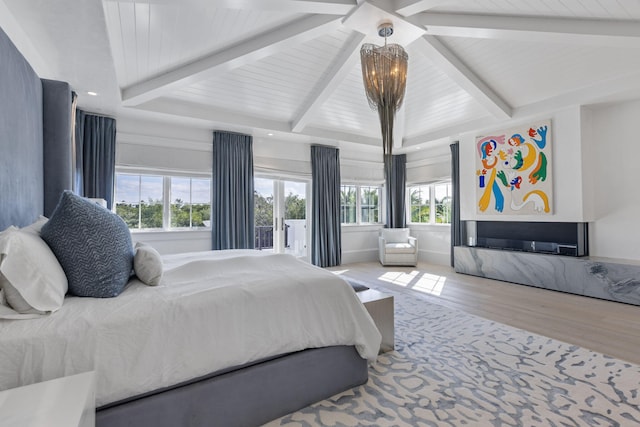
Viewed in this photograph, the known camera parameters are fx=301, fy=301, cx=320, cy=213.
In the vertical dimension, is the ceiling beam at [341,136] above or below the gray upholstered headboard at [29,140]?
above

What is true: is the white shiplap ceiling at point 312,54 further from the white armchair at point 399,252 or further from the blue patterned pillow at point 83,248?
the white armchair at point 399,252

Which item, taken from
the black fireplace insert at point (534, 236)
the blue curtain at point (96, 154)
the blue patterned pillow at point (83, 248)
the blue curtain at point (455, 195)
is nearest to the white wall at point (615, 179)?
the black fireplace insert at point (534, 236)

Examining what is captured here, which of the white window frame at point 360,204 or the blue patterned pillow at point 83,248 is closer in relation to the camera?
the blue patterned pillow at point 83,248

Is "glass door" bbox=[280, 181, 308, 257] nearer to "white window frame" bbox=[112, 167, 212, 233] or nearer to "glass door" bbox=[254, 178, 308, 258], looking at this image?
"glass door" bbox=[254, 178, 308, 258]

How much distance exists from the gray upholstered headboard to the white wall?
19.0 ft

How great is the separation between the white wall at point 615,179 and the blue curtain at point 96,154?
6.23 m

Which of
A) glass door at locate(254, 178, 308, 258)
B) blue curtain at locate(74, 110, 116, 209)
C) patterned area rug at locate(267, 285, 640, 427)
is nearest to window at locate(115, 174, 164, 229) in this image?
blue curtain at locate(74, 110, 116, 209)

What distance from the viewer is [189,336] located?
1.34 meters

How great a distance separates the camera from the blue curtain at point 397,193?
6.63 metres

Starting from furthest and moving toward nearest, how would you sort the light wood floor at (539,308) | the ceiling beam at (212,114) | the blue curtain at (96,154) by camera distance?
the ceiling beam at (212,114)
the blue curtain at (96,154)
the light wood floor at (539,308)

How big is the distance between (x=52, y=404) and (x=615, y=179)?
18.4 ft

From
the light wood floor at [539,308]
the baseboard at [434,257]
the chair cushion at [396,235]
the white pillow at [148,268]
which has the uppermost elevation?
the white pillow at [148,268]

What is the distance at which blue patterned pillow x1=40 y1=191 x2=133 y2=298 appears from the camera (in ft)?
4.46

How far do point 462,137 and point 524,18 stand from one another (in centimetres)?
266
